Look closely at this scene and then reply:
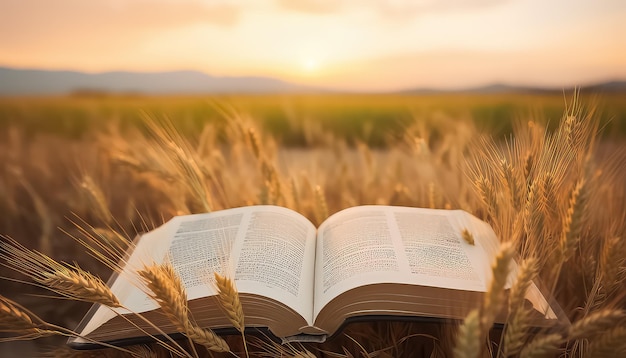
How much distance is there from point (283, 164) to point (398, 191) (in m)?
0.44

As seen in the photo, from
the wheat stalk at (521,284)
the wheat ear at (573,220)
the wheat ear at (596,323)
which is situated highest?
the wheat ear at (573,220)

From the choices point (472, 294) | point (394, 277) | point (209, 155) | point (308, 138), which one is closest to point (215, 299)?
point (394, 277)

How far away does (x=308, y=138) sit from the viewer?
2.47 metres

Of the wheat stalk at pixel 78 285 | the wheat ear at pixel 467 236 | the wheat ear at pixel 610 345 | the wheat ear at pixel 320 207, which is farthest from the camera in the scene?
the wheat ear at pixel 320 207

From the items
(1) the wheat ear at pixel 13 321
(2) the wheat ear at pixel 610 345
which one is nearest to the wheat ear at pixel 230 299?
(1) the wheat ear at pixel 13 321

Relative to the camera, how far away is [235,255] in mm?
1088

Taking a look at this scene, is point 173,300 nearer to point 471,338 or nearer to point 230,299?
point 230,299

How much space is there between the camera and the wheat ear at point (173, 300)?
773 mm

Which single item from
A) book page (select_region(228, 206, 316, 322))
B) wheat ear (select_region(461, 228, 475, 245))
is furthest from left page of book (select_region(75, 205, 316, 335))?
wheat ear (select_region(461, 228, 475, 245))

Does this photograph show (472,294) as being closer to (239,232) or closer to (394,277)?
(394,277)

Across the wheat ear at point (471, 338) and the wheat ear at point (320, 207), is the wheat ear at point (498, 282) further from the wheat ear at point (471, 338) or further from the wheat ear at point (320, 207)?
the wheat ear at point (320, 207)

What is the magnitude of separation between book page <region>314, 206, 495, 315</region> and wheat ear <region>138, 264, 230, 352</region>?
0.22 meters

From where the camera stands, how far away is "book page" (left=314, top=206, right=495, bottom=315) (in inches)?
37.3

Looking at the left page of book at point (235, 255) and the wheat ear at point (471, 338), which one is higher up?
the wheat ear at point (471, 338)
